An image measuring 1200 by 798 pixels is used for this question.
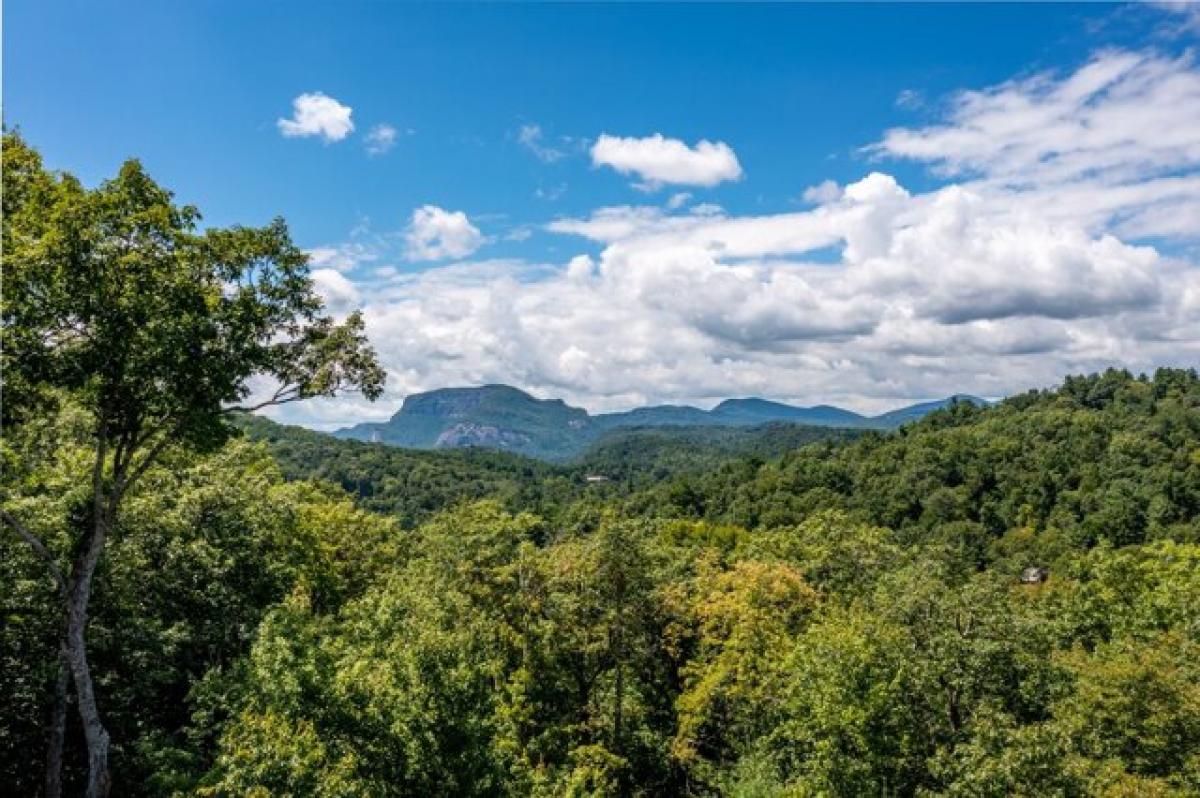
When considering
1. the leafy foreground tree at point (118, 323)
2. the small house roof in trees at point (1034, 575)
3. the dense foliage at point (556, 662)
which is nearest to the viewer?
the leafy foreground tree at point (118, 323)

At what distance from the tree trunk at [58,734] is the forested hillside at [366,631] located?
132 mm

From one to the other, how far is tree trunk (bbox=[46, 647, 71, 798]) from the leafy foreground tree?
→ 1.5 inches

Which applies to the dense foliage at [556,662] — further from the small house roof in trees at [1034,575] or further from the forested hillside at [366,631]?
the small house roof in trees at [1034,575]

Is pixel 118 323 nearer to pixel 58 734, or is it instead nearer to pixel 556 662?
pixel 58 734

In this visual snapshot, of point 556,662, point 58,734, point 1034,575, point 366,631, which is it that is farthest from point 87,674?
point 1034,575

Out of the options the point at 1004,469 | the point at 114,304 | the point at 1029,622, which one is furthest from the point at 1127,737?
the point at 1004,469

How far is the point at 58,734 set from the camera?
20.5m

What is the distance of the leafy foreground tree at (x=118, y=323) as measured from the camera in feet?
50.9

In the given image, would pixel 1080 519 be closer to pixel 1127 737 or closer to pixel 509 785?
pixel 1127 737

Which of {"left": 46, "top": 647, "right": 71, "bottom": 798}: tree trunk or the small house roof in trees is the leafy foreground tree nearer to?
{"left": 46, "top": 647, "right": 71, "bottom": 798}: tree trunk

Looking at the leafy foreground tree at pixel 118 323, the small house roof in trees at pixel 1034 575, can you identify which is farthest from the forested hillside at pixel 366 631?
the small house roof in trees at pixel 1034 575

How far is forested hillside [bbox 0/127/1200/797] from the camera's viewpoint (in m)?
16.5

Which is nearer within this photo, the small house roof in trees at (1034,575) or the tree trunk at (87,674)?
the tree trunk at (87,674)

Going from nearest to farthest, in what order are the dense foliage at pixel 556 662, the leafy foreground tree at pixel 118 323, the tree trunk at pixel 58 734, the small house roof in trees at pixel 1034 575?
the leafy foreground tree at pixel 118 323 < the dense foliage at pixel 556 662 < the tree trunk at pixel 58 734 < the small house roof in trees at pixel 1034 575
